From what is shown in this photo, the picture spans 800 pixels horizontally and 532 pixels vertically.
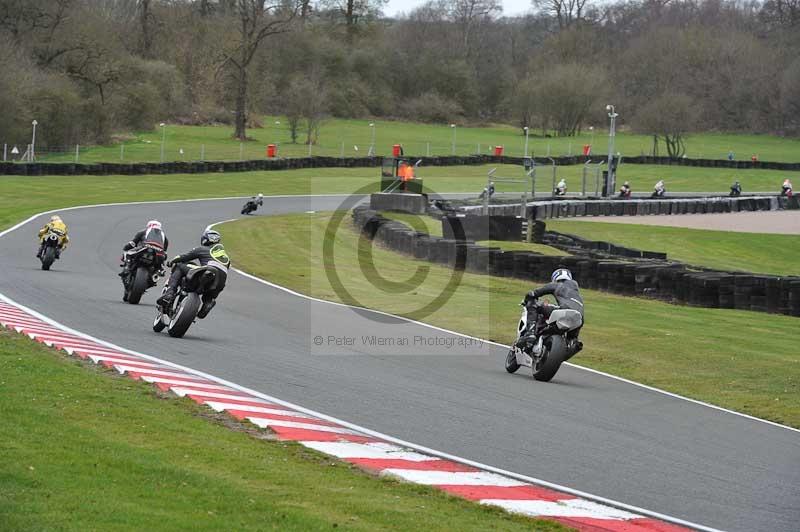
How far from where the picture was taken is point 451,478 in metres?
7.82

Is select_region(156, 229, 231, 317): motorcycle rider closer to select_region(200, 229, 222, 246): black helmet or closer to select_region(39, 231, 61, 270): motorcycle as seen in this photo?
select_region(200, 229, 222, 246): black helmet

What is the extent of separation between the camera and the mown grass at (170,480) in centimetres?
589

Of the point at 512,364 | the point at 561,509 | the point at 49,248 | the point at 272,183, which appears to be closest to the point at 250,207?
the point at 272,183

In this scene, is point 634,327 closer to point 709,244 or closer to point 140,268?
point 140,268

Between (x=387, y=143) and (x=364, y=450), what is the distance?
2809 inches

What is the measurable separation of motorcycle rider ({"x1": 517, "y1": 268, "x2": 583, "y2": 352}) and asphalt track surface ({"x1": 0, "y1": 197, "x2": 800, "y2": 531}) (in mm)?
538

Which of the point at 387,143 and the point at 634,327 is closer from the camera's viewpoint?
the point at 634,327

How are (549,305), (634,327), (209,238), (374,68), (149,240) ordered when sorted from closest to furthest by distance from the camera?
(549,305) → (209,238) → (149,240) → (634,327) → (374,68)

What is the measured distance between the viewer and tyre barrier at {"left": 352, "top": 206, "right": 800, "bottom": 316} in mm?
21266

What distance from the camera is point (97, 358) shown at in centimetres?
1177

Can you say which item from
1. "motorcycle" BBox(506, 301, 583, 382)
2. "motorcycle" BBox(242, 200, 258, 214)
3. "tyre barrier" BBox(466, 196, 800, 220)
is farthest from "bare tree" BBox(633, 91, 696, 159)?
"motorcycle" BBox(506, 301, 583, 382)

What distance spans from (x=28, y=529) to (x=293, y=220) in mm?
31834

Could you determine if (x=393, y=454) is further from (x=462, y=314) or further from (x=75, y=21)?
(x=75, y=21)

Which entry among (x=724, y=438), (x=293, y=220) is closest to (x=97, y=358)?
(x=724, y=438)
